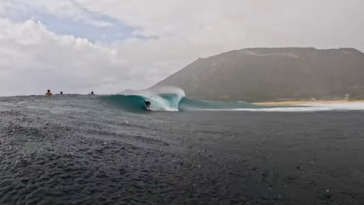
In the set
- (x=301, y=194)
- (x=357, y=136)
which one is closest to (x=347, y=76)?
(x=357, y=136)

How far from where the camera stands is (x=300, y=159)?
1208 centimetres

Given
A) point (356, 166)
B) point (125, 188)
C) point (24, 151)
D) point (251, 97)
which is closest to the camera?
point (125, 188)

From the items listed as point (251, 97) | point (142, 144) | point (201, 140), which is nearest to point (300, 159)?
point (201, 140)

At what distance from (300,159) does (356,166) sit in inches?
75.9

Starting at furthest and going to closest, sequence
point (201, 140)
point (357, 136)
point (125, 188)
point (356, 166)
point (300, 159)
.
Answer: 1. point (357, 136)
2. point (201, 140)
3. point (300, 159)
4. point (356, 166)
5. point (125, 188)

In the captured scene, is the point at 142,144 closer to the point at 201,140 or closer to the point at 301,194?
the point at 201,140

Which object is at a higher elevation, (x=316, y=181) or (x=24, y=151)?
(x=24, y=151)

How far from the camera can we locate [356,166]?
11.1m

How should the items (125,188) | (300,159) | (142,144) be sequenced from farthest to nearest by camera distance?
(142,144)
(300,159)
(125,188)

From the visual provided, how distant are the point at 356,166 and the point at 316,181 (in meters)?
2.92

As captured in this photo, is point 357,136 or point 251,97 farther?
point 251,97

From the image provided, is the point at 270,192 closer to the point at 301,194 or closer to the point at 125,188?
the point at 301,194

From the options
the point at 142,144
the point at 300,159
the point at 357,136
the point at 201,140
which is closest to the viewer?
the point at 300,159

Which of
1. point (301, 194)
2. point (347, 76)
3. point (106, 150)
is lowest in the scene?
point (301, 194)
